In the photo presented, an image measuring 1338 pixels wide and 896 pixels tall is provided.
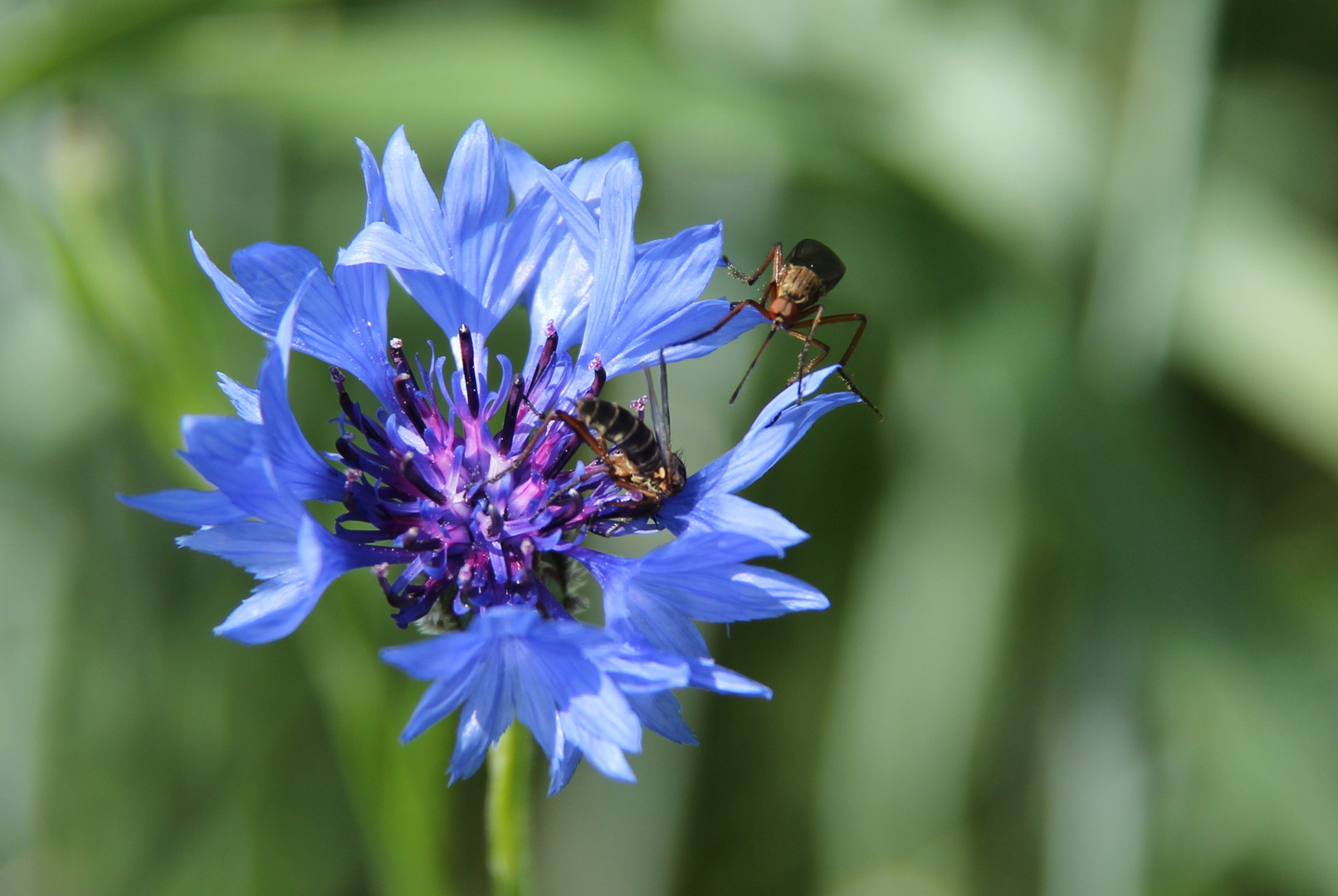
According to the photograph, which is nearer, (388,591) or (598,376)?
(388,591)

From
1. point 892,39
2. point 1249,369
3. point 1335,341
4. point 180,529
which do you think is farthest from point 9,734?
point 1335,341

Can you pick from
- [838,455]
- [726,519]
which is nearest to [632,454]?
[726,519]

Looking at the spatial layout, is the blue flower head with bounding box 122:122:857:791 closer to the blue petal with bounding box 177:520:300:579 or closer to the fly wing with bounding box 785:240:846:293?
the blue petal with bounding box 177:520:300:579

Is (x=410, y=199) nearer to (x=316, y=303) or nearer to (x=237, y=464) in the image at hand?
(x=316, y=303)

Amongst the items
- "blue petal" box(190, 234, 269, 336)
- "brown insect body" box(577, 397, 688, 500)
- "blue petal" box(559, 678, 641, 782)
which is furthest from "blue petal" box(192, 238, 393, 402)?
"blue petal" box(559, 678, 641, 782)

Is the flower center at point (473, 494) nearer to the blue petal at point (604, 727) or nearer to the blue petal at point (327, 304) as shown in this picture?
the blue petal at point (327, 304)

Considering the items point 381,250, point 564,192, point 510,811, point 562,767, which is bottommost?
point 510,811

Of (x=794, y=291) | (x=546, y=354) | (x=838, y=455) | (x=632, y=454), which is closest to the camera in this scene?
(x=632, y=454)
